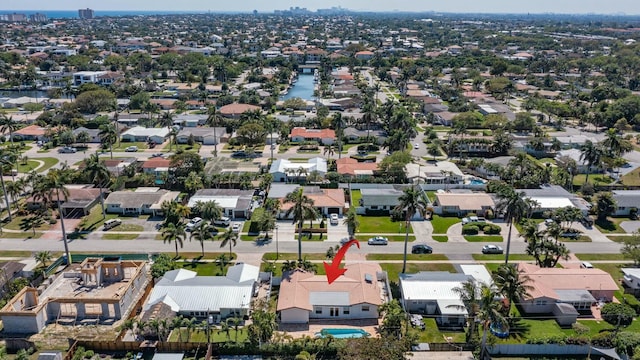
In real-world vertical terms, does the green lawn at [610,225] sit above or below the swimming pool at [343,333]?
above

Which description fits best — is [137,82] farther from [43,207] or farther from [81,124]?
[43,207]

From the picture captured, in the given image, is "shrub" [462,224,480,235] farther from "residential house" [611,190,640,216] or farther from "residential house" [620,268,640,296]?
"residential house" [611,190,640,216]

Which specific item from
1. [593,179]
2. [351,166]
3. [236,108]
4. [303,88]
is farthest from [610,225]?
[303,88]

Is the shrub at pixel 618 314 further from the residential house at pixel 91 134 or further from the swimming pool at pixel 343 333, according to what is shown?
the residential house at pixel 91 134

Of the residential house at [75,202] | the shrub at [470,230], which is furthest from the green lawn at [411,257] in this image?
the residential house at [75,202]

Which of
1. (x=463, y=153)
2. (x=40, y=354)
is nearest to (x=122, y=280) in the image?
(x=40, y=354)

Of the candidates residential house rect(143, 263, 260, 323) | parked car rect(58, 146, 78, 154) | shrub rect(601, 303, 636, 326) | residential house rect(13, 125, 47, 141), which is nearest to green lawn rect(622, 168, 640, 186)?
shrub rect(601, 303, 636, 326)
